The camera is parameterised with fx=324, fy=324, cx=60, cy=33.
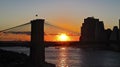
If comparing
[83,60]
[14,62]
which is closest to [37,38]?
[14,62]

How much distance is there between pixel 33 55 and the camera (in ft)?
27.7

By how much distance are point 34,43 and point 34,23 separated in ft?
1.69

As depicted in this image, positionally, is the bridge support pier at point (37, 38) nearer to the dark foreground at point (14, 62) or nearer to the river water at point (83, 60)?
the dark foreground at point (14, 62)

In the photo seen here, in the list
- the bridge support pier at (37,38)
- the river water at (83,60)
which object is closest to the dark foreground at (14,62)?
the bridge support pier at (37,38)

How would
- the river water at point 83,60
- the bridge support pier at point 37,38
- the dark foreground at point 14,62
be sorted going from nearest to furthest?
the bridge support pier at point 37,38, the dark foreground at point 14,62, the river water at point 83,60

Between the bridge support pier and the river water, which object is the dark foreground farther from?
the river water

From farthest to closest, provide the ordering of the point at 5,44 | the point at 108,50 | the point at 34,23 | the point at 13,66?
1. the point at 108,50
2. the point at 13,66
3. the point at 5,44
4. the point at 34,23

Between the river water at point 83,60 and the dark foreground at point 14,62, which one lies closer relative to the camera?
the dark foreground at point 14,62

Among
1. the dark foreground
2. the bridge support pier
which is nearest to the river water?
the dark foreground

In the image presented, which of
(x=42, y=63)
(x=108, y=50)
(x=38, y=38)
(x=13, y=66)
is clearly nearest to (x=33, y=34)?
(x=38, y=38)

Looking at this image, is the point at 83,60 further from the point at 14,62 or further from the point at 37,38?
the point at 37,38

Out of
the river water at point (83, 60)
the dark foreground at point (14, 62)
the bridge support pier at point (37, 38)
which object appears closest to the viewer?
the bridge support pier at point (37, 38)

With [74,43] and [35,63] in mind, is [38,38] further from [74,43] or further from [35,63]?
[74,43]

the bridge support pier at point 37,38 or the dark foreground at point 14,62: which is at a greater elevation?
the bridge support pier at point 37,38
